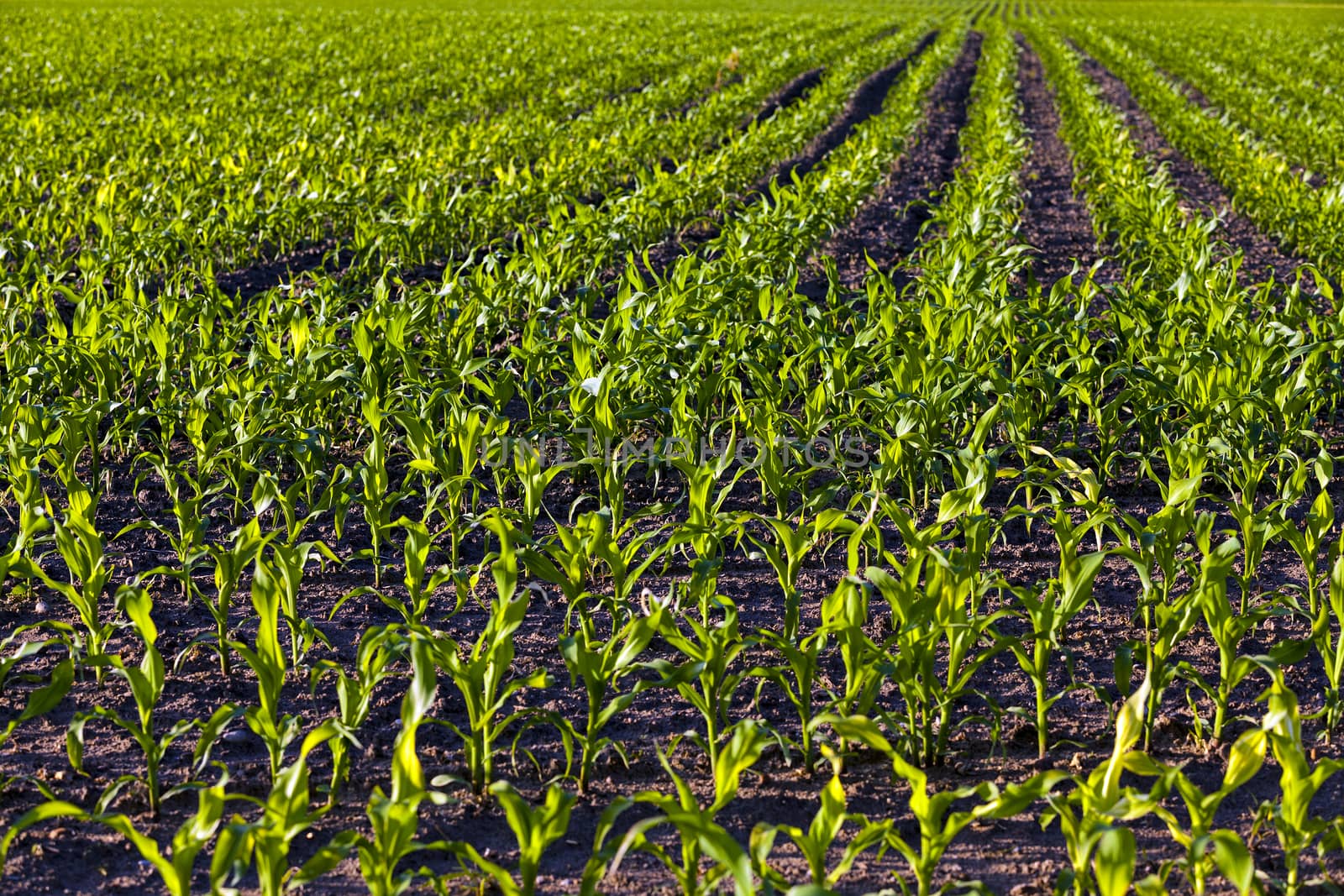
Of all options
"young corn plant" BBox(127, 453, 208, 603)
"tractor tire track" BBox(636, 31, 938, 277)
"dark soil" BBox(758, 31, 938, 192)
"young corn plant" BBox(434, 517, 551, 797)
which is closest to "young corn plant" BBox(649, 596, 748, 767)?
"young corn plant" BBox(434, 517, 551, 797)

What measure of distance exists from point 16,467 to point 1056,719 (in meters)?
3.33

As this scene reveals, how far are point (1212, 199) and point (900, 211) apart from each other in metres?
4.03

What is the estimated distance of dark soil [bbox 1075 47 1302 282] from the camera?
8.83m

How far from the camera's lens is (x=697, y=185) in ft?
29.0

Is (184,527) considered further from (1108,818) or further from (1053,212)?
(1053,212)

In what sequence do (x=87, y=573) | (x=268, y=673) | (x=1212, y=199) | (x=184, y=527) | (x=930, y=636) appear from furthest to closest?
(x=1212, y=199), (x=184, y=527), (x=87, y=573), (x=930, y=636), (x=268, y=673)

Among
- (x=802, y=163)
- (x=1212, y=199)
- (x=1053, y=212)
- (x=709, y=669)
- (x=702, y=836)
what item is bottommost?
(x=1212, y=199)

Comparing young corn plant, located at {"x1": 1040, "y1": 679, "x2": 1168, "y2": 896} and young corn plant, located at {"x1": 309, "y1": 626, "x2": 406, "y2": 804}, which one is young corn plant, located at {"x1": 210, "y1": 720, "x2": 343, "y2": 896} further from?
young corn plant, located at {"x1": 1040, "y1": 679, "x2": 1168, "y2": 896}

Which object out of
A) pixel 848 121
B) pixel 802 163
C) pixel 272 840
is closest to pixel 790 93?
pixel 848 121

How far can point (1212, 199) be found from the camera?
453 inches

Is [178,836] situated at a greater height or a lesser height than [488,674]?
greater

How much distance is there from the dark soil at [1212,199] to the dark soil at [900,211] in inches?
81.7

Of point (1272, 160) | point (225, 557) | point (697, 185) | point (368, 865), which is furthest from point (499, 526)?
point (1272, 160)

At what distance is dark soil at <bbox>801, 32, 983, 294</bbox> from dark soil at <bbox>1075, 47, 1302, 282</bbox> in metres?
2.07
